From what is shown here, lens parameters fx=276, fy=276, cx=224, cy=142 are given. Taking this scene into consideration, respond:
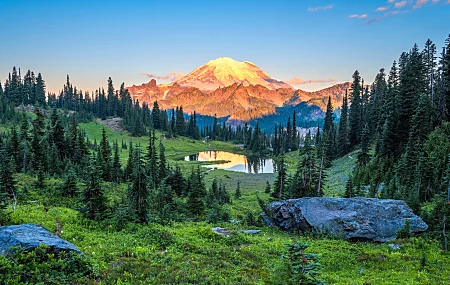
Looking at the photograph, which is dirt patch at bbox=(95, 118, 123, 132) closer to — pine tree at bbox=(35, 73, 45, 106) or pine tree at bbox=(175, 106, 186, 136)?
pine tree at bbox=(35, 73, 45, 106)

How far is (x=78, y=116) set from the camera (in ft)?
527

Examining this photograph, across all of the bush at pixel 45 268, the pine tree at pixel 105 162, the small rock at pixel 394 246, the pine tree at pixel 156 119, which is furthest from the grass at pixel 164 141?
the bush at pixel 45 268

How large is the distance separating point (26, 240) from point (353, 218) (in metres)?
23.2

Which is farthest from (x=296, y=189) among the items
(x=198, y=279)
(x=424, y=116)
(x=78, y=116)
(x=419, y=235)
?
(x=78, y=116)

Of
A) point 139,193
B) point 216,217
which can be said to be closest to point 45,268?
point 139,193

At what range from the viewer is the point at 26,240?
1147 centimetres

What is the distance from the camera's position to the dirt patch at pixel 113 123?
16130 cm

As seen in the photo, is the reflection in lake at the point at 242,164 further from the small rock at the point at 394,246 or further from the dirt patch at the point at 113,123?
the small rock at the point at 394,246

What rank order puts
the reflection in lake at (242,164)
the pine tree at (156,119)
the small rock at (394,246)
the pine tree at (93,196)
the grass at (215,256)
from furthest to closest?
the pine tree at (156,119), the reflection in lake at (242,164), the pine tree at (93,196), the small rock at (394,246), the grass at (215,256)

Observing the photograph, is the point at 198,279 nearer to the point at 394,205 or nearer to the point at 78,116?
the point at 394,205

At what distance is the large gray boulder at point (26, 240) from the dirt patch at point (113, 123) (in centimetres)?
15526

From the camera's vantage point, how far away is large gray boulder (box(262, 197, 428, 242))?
23047 millimetres

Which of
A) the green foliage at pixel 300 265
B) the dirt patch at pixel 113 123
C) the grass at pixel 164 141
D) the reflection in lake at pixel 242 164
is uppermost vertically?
the dirt patch at pixel 113 123

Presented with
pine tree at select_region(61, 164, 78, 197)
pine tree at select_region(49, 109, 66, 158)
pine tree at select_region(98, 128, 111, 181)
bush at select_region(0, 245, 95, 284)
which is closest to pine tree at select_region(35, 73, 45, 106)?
pine tree at select_region(49, 109, 66, 158)
